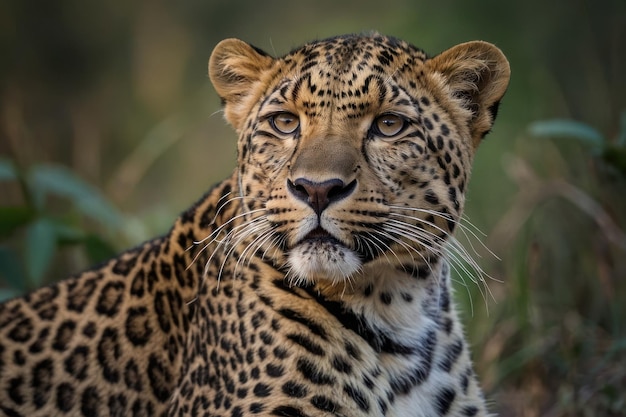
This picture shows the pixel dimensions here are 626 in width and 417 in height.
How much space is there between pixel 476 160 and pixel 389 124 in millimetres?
6594

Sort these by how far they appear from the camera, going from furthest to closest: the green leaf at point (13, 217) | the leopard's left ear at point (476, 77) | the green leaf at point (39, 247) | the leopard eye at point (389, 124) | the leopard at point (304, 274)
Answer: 1. the green leaf at point (13, 217)
2. the green leaf at point (39, 247)
3. the leopard's left ear at point (476, 77)
4. the leopard eye at point (389, 124)
5. the leopard at point (304, 274)

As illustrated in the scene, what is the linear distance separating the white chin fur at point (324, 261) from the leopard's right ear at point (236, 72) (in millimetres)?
1306

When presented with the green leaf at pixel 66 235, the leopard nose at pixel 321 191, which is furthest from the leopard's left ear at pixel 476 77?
the green leaf at pixel 66 235

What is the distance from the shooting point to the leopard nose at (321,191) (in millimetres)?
5617

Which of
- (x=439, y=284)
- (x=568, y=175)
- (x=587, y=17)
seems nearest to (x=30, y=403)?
(x=439, y=284)

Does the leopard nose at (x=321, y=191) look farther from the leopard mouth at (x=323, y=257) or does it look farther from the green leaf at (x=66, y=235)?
the green leaf at (x=66, y=235)

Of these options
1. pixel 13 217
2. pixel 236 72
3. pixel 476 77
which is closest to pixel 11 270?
pixel 13 217

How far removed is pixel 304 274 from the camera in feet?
19.4

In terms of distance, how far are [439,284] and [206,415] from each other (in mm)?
1510

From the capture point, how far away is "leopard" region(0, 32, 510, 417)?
5.95 m

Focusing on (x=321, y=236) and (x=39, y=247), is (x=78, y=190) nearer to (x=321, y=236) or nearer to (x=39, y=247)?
(x=39, y=247)

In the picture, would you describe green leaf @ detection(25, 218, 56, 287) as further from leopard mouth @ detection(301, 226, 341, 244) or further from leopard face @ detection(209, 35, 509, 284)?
leopard mouth @ detection(301, 226, 341, 244)

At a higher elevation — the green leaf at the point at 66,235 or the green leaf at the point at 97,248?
the green leaf at the point at 66,235

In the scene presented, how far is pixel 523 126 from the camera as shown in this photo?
1240 centimetres
